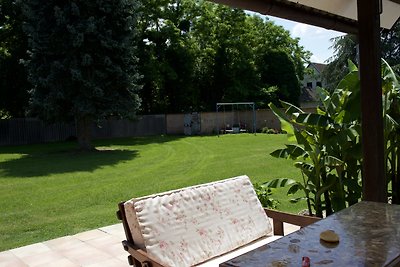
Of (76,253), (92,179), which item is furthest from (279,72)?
(76,253)

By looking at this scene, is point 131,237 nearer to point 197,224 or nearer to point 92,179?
point 197,224

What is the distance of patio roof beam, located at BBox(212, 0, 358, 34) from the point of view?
3167mm

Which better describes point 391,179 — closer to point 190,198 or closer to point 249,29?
point 190,198

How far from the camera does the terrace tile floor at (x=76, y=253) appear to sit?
147 inches

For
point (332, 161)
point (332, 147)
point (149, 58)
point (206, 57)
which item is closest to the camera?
point (332, 161)

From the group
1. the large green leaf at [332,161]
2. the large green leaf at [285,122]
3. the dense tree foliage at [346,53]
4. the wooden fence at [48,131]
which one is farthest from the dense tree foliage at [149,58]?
the large green leaf at [332,161]

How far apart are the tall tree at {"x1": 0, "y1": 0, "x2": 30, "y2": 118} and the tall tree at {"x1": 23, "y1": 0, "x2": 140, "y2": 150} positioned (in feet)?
15.2

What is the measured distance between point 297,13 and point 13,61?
20373mm

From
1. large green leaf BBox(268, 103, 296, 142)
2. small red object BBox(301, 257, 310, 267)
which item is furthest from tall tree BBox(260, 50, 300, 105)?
small red object BBox(301, 257, 310, 267)

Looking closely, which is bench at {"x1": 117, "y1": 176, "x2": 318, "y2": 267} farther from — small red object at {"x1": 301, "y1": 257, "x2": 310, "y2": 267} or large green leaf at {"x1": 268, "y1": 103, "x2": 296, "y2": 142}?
large green leaf at {"x1": 268, "y1": 103, "x2": 296, "y2": 142}

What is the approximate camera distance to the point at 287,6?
11.9ft

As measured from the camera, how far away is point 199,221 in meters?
2.69

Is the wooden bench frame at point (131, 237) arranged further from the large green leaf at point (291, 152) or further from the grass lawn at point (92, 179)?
the grass lawn at point (92, 179)

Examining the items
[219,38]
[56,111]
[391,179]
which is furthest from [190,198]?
[219,38]
